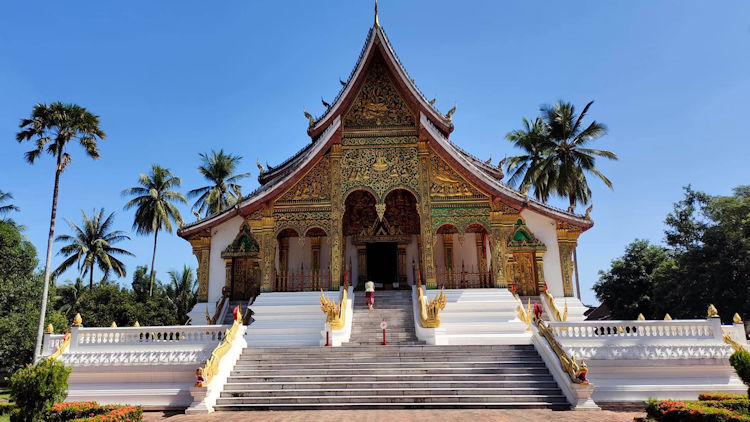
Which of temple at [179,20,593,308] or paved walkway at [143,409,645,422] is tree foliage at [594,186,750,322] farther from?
paved walkway at [143,409,645,422]

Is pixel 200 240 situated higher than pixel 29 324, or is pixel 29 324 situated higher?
pixel 200 240

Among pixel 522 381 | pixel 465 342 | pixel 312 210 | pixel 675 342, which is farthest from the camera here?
pixel 312 210

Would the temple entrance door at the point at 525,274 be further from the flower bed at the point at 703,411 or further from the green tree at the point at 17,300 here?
the green tree at the point at 17,300

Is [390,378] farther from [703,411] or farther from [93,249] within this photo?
[93,249]

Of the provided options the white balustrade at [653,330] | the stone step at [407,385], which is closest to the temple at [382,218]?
the white balustrade at [653,330]

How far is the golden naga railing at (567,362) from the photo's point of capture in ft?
30.0

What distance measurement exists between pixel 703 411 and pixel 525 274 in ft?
35.5

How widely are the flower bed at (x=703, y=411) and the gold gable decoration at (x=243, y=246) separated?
1289 centimetres

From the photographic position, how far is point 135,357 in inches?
426

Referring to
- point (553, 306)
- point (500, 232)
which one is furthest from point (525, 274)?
point (500, 232)

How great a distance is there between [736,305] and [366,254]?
16.9 m

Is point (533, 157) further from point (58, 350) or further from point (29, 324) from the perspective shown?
point (29, 324)

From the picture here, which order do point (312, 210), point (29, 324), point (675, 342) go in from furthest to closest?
1. point (29, 324)
2. point (312, 210)
3. point (675, 342)

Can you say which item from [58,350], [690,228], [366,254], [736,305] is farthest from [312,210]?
[690,228]
